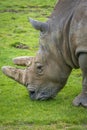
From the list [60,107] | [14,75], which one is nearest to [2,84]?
[14,75]

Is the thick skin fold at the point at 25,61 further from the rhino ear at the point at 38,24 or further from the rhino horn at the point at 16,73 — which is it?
the rhino ear at the point at 38,24

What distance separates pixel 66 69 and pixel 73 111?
70 cm

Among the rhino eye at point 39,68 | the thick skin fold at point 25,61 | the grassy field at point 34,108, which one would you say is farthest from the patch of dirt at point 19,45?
the rhino eye at point 39,68

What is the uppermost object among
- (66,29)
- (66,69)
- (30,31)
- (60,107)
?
(66,29)

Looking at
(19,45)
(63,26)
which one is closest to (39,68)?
(63,26)

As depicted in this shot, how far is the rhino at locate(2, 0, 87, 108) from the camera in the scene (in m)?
6.98

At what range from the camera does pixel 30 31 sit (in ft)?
49.0

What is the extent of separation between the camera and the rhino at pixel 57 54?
698 centimetres

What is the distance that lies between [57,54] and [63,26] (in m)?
0.48

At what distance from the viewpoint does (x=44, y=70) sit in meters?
7.52

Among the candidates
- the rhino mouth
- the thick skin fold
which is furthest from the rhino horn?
the rhino mouth

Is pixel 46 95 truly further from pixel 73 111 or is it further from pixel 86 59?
pixel 86 59

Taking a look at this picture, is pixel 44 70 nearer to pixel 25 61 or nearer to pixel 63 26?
pixel 25 61

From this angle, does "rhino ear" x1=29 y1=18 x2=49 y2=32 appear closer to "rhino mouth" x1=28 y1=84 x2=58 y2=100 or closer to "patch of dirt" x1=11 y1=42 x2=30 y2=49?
"rhino mouth" x1=28 y1=84 x2=58 y2=100
